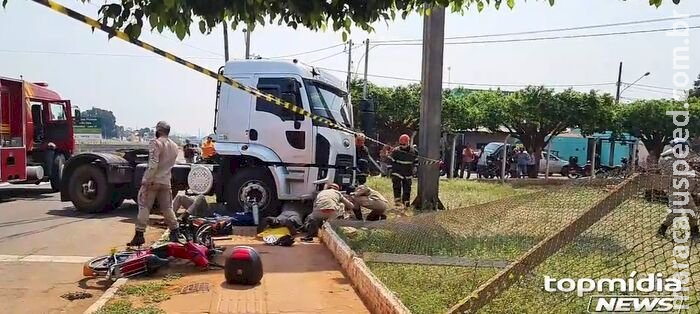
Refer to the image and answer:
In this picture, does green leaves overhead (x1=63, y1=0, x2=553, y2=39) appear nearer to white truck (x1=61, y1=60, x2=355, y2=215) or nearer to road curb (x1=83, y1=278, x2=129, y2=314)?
road curb (x1=83, y1=278, x2=129, y2=314)

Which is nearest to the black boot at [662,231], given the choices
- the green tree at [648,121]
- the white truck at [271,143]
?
the white truck at [271,143]

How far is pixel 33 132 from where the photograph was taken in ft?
51.0

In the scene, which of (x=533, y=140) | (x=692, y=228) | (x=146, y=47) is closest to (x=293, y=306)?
(x=146, y=47)

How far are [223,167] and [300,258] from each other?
12.0 feet

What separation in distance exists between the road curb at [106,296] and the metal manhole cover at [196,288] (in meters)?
0.62

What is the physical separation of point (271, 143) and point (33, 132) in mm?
8070

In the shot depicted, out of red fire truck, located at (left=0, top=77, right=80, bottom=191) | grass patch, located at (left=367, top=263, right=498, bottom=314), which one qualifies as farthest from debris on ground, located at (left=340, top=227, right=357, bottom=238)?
red fire truck, located at (left=0, top=77, right=80, bottom=191)

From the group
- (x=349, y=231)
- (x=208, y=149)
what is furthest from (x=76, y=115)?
(x=349, y=231)

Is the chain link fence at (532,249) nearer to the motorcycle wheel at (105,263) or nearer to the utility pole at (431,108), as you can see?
the motorcycle wheel at (105,263)

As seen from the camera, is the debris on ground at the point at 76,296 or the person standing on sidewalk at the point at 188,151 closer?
the debris on ground at the point at 76,296

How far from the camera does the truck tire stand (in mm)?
Result: 10727

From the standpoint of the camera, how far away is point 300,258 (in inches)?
308

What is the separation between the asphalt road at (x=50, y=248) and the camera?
19.8 feet

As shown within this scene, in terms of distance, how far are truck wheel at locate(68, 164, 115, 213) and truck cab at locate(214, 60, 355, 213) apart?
2459 millimetres
